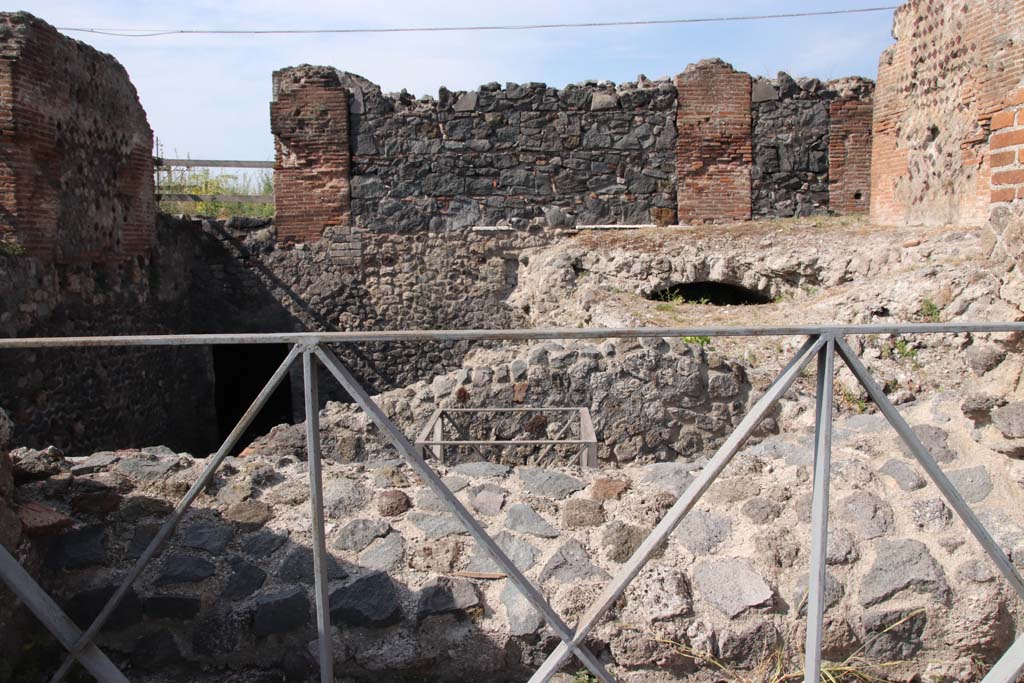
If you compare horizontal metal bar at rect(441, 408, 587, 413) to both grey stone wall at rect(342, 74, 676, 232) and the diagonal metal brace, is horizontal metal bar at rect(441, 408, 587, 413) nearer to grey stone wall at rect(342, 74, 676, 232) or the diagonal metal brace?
the diagonal metal brace

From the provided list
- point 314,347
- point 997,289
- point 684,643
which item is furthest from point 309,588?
point 997,289

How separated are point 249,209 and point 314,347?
14.8 m

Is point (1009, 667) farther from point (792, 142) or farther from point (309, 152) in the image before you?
point (309, 152)

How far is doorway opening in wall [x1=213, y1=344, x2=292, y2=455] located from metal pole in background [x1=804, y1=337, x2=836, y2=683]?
9269mm

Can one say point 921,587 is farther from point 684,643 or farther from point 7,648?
point 7,648

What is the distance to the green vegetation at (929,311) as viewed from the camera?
550cm

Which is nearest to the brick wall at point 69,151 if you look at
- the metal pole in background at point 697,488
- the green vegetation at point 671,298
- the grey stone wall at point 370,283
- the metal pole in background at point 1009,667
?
the grey stone wall at point 370,283

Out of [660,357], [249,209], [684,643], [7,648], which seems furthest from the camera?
[249,209]

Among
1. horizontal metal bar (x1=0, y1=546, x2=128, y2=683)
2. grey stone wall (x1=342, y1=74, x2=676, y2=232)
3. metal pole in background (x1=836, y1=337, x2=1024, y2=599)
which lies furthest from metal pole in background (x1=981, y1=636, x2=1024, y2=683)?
grey stone wall (x1=342, y1=74, x2=676, y2=232)

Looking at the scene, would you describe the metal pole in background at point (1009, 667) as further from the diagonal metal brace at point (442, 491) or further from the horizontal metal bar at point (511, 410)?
the horizontal metal bar at point (511, 410)

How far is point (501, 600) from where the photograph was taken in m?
2.58

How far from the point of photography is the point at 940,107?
27.6ft

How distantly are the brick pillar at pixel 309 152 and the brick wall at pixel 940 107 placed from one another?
698cm

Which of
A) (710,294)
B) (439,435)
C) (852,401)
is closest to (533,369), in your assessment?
(439,435)
